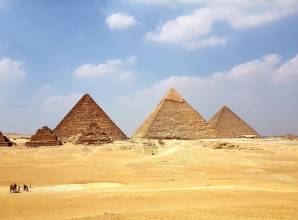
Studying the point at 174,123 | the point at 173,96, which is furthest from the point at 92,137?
the point at 173,96

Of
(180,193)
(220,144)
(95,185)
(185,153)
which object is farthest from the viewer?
(220,144)

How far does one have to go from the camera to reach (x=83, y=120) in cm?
5812

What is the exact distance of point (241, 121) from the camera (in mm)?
73188

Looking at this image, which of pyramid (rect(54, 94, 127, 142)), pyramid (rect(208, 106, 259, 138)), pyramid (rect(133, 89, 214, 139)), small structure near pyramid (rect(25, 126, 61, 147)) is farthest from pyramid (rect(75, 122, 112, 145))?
pyramid (rect(208, 106, 259, 138))

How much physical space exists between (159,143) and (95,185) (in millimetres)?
23027

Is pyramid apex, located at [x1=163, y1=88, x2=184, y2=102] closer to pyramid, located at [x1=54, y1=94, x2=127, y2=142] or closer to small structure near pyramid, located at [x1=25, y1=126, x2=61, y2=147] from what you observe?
pyramid, located at [x1=54, y1=94, x2=127, y2=142]

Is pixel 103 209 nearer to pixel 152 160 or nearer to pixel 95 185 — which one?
pixel 95 185

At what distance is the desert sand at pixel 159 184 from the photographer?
12156 mm

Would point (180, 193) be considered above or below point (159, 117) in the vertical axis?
below

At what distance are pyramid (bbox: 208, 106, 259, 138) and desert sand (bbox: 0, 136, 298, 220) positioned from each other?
95.5 ft

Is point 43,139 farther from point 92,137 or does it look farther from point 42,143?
point 92,137

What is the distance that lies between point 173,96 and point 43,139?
19.0 m

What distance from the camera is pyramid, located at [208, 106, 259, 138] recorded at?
71000 mm

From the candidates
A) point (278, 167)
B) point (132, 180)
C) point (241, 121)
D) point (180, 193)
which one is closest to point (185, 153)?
point (278, 167)
